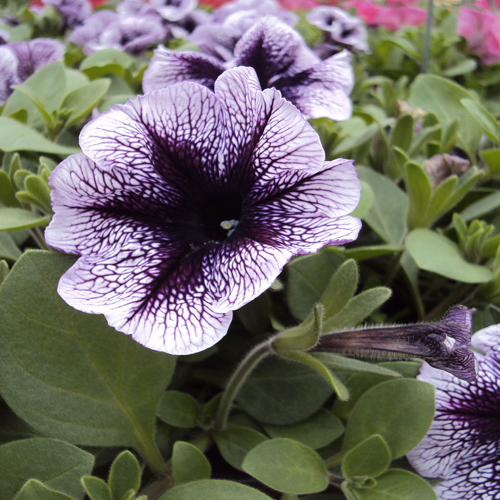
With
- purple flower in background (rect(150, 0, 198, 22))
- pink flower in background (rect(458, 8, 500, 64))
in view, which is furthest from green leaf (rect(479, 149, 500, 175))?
purple flower in background (rect(150, 0, 198, 22))

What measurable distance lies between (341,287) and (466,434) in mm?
238

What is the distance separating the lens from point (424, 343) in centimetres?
56

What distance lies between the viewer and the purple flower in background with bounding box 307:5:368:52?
134cm

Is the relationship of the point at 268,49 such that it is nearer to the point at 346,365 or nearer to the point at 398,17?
the point at 346,365

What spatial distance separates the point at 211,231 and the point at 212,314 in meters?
0.17

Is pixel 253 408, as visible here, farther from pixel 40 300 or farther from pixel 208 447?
pixel 40 300

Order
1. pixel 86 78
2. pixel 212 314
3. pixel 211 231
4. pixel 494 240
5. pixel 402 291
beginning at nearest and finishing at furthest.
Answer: pixel 212 314 < pixel 211 231 < pixel 494 240 < pixel 402 291 < pixel 86 78

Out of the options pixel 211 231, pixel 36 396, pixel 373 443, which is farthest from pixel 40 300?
pixel 373 443

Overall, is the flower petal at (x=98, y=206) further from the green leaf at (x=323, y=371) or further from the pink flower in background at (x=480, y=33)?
the pink flower in background at (x=480, y=33)

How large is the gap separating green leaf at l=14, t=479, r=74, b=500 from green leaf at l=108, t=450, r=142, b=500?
0.06m

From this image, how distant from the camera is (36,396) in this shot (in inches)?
22.6

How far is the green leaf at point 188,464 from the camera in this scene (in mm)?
579

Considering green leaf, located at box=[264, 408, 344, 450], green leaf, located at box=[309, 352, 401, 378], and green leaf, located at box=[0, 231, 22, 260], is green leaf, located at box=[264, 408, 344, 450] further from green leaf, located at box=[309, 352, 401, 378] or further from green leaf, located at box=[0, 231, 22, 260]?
green leaf, located at box=[0, 231, 22, 260]

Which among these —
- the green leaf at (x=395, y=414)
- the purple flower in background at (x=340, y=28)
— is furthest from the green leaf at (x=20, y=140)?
the purple flower in background at (x=340, y=28)
